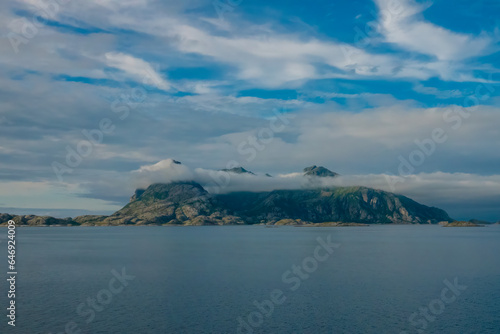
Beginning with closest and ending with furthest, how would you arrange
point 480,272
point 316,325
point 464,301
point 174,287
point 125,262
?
point 316,325
point 464,301
point 174,287
point 480,272
point 125,262

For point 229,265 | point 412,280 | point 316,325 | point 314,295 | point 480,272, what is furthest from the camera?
point 229,265

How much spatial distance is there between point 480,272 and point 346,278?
150 ft

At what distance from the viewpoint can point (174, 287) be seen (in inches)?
3605

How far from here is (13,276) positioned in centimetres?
10556

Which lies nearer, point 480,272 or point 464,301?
point 464,301

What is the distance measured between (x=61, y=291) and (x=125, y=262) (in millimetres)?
58768

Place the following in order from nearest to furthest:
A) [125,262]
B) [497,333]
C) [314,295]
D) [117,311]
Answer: [497,333], [117,311], [314,295], [125,262]

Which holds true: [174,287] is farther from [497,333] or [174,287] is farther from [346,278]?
[497,333]

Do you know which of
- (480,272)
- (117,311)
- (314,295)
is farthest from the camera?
(480,272)

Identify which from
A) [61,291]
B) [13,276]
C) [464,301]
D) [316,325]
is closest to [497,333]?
[464,301]

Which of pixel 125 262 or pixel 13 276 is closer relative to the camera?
pixel 13 276

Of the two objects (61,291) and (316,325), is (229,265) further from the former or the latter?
(316,325)

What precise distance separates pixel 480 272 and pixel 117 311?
345ft

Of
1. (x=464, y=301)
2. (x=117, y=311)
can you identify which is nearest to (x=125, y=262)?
(x=117, y=311)
